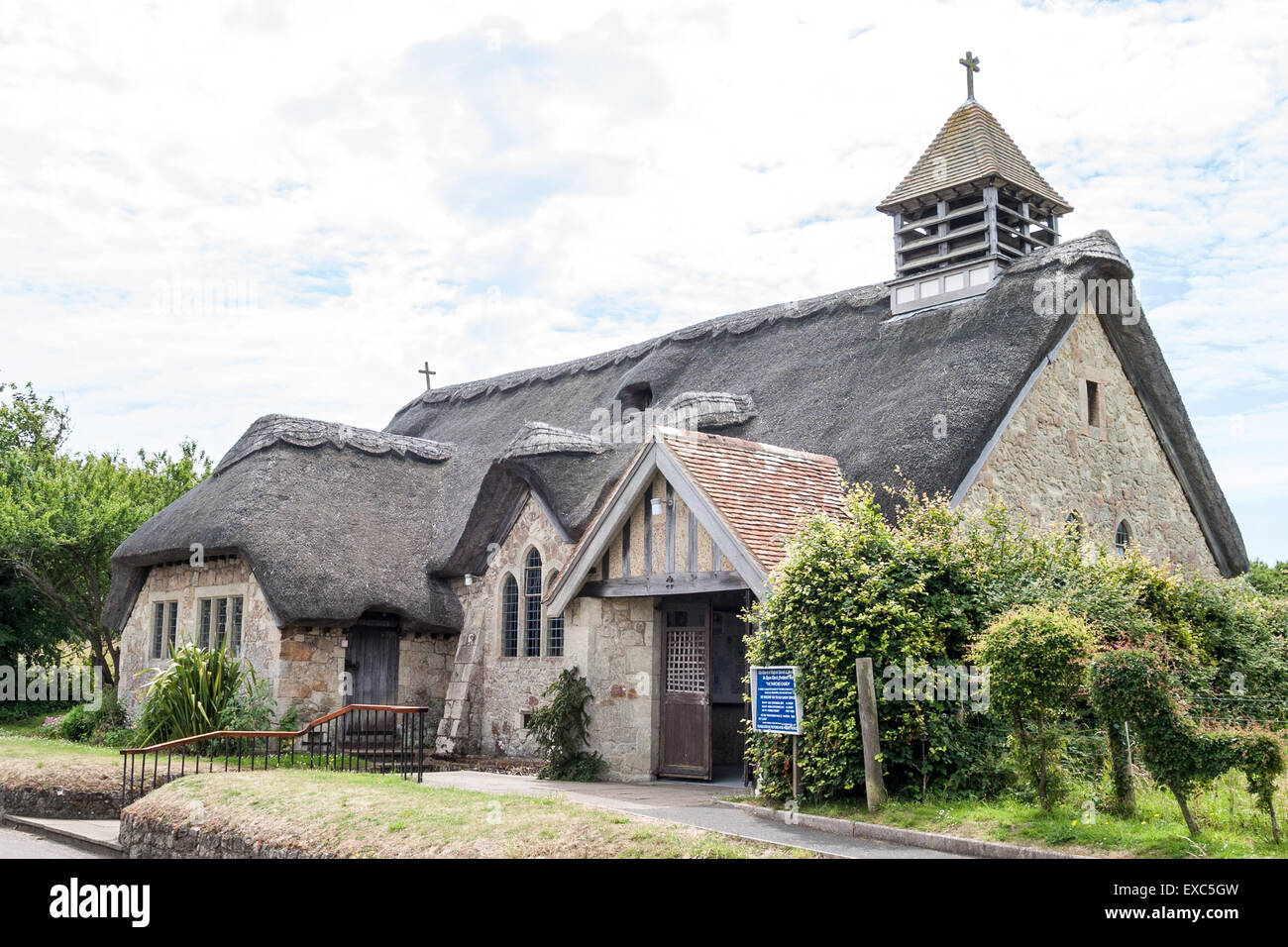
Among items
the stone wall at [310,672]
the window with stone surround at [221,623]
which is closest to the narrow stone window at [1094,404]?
the stone wall at [310,672]

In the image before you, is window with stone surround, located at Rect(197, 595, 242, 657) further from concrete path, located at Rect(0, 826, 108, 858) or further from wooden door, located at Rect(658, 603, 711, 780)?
wooden door, located at Rect(658, 603, 711, 780)

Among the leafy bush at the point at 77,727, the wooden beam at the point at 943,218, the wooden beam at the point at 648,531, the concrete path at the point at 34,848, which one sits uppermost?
the wooden beam at the point at 943,218

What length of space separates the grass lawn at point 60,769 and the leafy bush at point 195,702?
777mm

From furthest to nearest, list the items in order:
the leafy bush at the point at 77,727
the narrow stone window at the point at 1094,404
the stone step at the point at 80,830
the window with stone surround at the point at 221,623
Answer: the leafy bush at the point at 77,727 → the window with stone surround at the point at 221,623 → the narrow stone window at the point at 1094,404 → the stone step at the point at 80,830

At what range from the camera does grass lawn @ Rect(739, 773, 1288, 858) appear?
8.32 metres

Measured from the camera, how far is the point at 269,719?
61.8 feet

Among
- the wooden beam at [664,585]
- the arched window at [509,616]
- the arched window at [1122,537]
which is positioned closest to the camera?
the wooden beam at [664,585]

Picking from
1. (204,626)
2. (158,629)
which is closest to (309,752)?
(204,626)

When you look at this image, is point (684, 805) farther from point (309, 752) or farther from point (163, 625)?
point (163, 625)

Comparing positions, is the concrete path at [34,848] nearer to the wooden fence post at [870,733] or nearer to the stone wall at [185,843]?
the stone wall at [185,843]

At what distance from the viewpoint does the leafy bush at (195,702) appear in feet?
60.4
